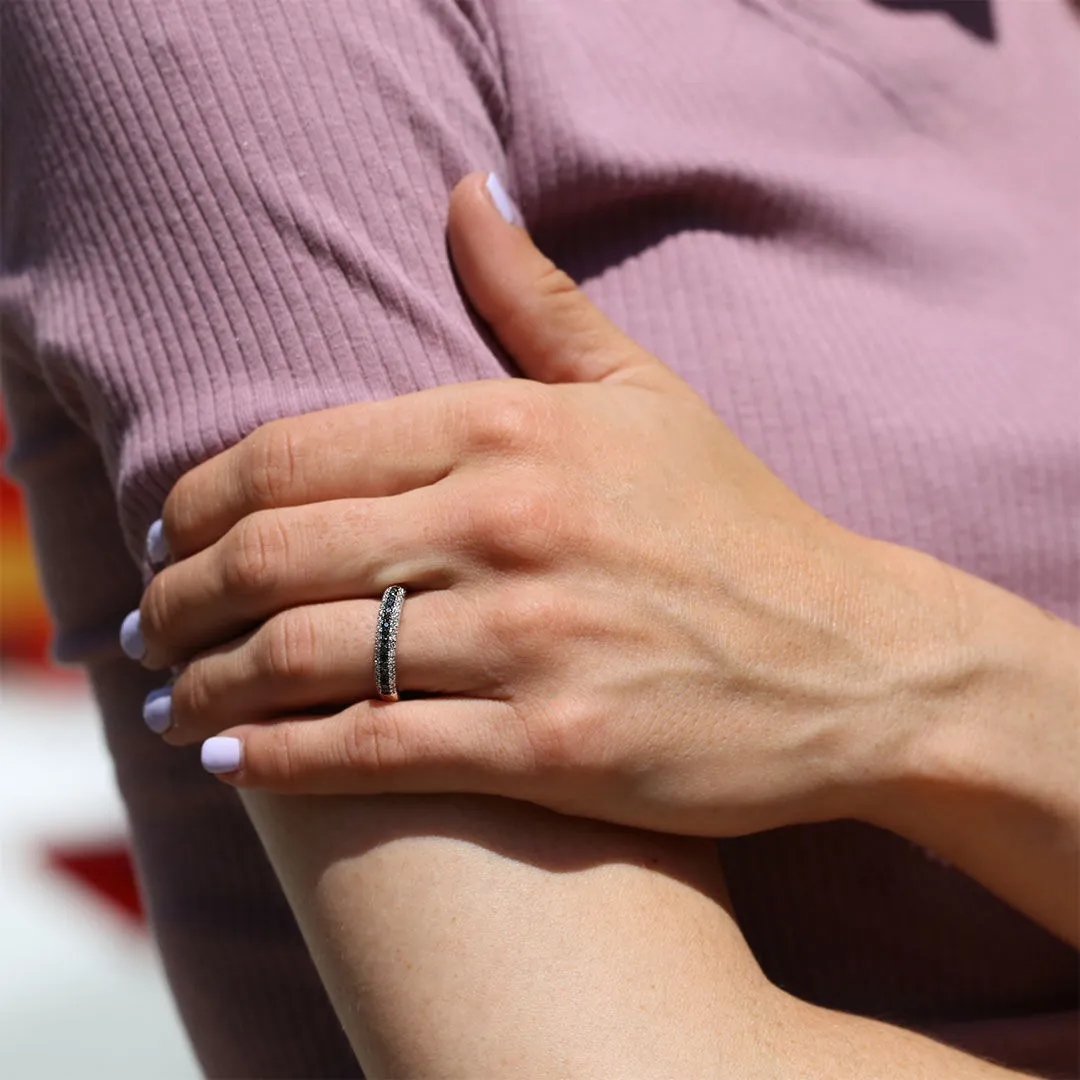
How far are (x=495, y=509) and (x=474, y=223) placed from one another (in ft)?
0.65

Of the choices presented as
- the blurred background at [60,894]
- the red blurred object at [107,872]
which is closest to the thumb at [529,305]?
the blurred background at [60,894]

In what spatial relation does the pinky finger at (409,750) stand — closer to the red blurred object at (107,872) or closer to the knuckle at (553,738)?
the knuckle at (553,738)

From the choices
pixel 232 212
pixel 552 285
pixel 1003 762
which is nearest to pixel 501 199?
pixel 552 285

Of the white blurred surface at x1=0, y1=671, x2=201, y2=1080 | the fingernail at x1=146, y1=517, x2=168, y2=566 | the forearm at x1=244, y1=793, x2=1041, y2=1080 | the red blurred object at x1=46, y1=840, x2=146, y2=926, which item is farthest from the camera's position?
the red blurred object at x1=46, y1=840, x2=146, y2=926

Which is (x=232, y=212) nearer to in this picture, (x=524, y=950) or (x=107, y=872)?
(x=524, y=950)

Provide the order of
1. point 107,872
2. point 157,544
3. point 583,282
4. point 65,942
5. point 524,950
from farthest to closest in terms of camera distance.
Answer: point 107,872 < point 65,942 < point 583,282 < point 157,544 < point 524,950

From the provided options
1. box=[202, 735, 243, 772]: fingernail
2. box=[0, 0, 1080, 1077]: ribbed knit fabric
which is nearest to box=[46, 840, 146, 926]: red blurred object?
box=[0, 0, 1080, 1077]: ribbed knit fabric

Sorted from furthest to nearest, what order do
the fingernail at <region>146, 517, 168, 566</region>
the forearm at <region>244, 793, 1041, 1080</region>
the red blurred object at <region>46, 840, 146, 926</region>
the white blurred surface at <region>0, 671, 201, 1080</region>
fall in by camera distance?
the red blurred object at <region>46, 840, 146, 926</region>, the white blurred surface at <region>0, 671, 201, 1080</region>, the fingernail at <region>146, 517, 168, 566</region>, the forearm at <region>244, 793, 1041, 1080</region>

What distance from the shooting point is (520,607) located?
0.67 meters

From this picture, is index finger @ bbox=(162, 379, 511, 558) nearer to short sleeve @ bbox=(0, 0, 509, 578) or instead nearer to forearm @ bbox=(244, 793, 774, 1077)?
short sleeve @ bbox=(0, 0, 509, 578)

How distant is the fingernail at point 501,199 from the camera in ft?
2.52

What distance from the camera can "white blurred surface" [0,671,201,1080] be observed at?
9.02ft

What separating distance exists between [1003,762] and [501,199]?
50 centimetres

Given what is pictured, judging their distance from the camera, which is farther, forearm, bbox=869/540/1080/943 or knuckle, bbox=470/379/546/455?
forearm, bbox=869/540/1080/943
